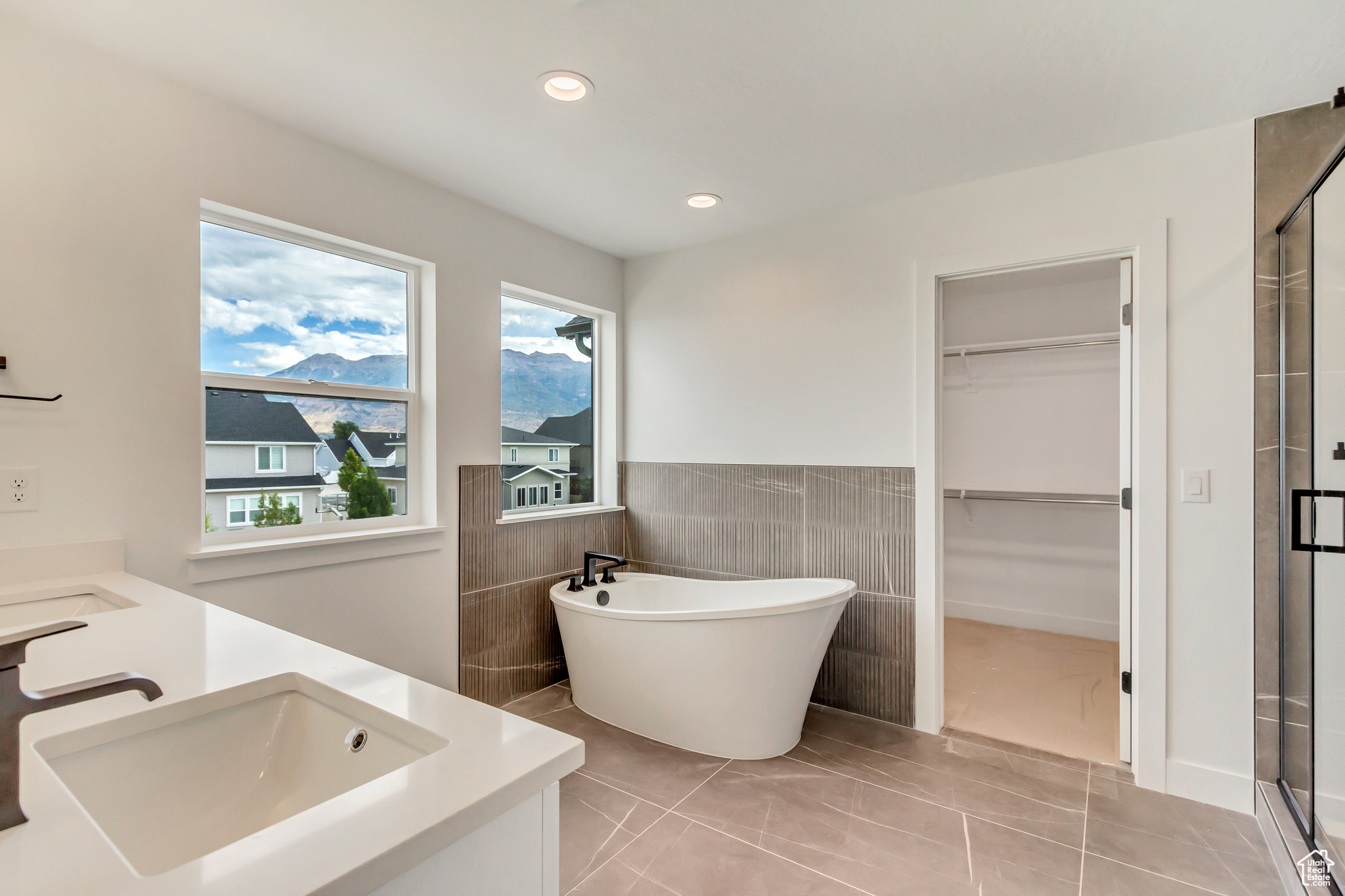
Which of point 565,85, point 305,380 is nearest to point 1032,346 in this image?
point 565,85

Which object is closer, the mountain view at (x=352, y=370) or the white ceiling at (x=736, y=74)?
the white ceiling at (x=736, y=74)

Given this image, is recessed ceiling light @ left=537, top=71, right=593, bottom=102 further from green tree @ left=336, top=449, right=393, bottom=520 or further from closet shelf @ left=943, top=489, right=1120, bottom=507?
closet shelf @ left=943, top=489, right=1120, bottom=507

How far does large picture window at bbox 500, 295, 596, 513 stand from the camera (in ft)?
10.9

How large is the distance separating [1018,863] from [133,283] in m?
3.10

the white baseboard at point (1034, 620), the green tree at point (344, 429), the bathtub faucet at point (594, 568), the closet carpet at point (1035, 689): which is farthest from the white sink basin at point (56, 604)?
the white baseboard at point (1034, 620)

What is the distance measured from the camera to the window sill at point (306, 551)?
210cm

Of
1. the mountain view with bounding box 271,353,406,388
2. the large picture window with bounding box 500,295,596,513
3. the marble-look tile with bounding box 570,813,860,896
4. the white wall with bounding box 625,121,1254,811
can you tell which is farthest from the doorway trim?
the mountain view with bounding box 271,353,406,388

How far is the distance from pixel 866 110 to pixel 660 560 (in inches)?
94.2

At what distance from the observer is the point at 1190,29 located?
172cm

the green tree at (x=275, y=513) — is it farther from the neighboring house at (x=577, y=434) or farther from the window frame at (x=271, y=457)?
the neighboring house at (x=577, y=434)

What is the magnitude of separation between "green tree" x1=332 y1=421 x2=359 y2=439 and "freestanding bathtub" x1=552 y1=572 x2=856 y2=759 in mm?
1143

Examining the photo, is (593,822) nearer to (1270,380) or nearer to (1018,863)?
(1018,863)

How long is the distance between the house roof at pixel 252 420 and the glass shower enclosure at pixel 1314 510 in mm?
3106

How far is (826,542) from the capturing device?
310 cm
